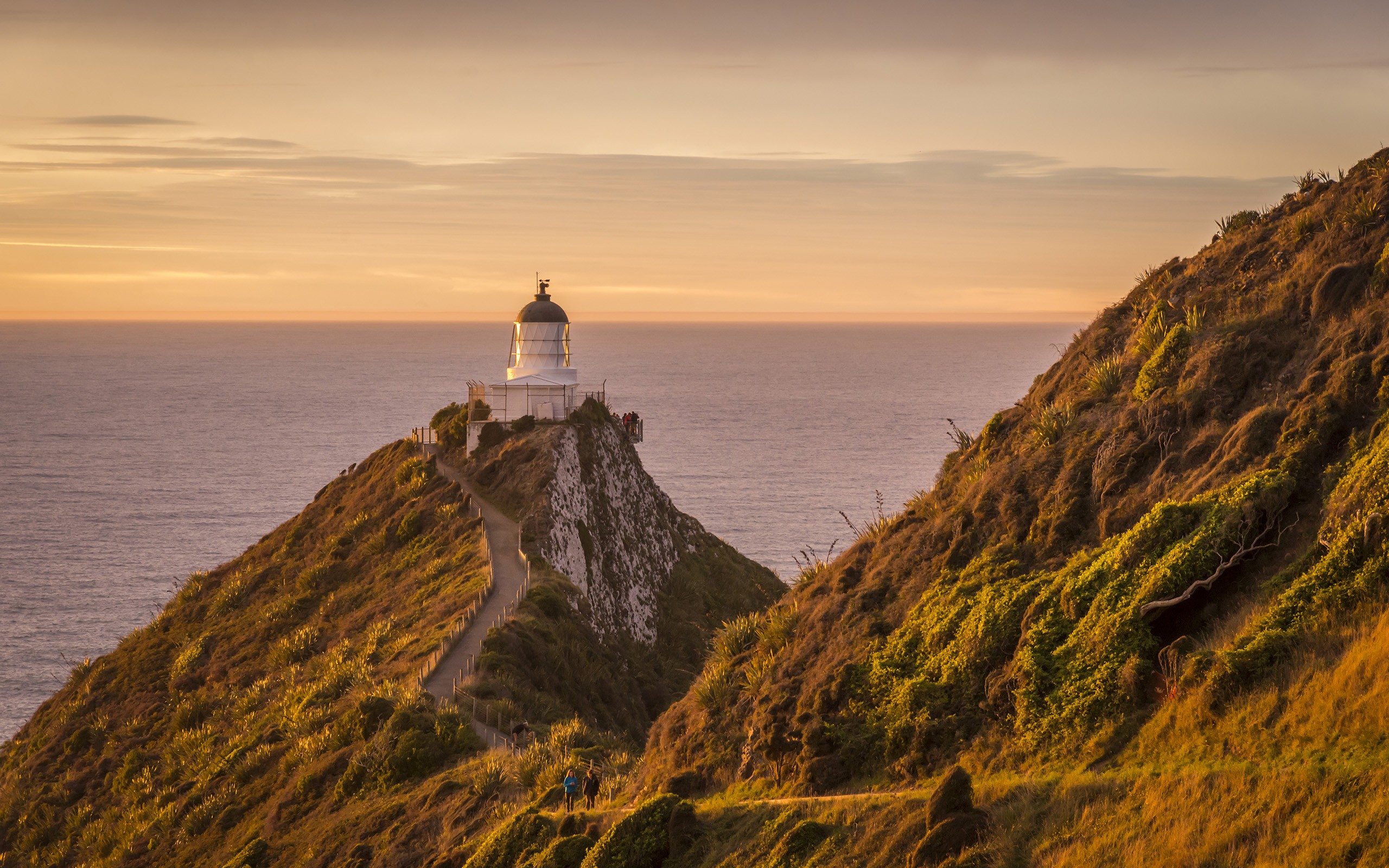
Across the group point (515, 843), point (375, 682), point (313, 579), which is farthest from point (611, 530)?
point (515, 843)

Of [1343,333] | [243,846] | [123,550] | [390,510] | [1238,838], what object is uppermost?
[1343,333]

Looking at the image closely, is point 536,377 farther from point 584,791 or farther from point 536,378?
point 584,791

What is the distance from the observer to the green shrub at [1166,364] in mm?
17656

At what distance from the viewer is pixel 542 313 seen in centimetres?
5484

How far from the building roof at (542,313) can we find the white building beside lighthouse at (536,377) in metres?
0.03

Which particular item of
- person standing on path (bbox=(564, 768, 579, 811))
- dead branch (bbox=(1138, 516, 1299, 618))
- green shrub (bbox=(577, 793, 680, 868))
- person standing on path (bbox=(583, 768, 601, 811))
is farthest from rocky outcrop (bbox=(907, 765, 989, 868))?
person standing on path (bbox=(564, 768, 579, 811))

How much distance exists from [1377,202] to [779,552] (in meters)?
59.8

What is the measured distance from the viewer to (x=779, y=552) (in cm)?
7550

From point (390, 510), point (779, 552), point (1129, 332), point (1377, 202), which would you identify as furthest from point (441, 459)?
point (1377, 202)

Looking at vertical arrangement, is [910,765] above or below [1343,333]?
below

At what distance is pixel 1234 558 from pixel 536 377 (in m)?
43.7

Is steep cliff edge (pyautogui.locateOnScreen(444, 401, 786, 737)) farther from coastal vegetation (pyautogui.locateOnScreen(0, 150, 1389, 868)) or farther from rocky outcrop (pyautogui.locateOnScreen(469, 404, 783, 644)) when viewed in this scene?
coastal vegetation (pyautogui.locateOnScreen(0, 150, 1389, 868))

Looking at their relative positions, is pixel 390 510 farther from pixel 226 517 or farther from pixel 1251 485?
pixel 226 517

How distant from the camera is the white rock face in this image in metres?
46.3
